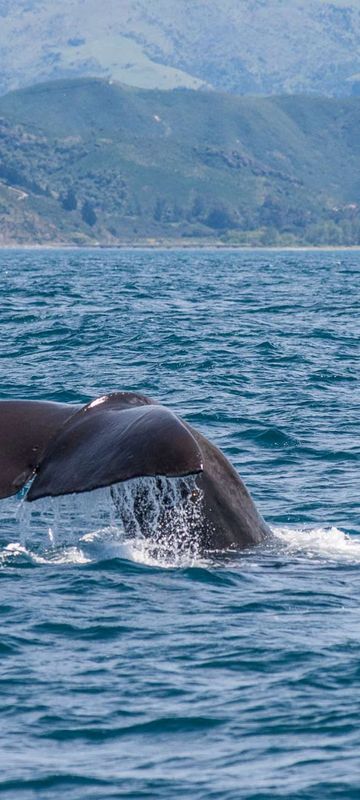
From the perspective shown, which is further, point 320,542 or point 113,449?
point 320,542

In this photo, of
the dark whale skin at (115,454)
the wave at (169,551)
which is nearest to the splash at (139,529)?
the wave at (169,551)

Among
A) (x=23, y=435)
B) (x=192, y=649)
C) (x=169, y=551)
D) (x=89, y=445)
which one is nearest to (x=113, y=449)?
(x=89, y=445)

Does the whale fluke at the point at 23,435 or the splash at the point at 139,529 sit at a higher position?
the whale fluke at the point at 23,435

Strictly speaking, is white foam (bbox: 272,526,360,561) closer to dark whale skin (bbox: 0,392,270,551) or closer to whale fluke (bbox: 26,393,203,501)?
dark whale skin (bbox: 0,392,270,551)

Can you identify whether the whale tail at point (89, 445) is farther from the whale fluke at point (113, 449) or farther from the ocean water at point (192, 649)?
the ocean water at point (192, 649)

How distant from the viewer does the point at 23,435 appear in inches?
315

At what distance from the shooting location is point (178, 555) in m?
8.91

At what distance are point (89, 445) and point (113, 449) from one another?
0.99 feet

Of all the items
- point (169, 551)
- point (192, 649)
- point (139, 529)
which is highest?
point (139, 529)

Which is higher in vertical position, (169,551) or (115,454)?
(115,454)

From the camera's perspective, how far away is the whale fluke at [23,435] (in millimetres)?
7652

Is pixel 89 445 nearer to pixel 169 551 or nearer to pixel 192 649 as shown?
pixel 192 649

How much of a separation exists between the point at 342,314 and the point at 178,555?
29687 mm

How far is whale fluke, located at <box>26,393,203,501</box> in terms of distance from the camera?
275 inches
